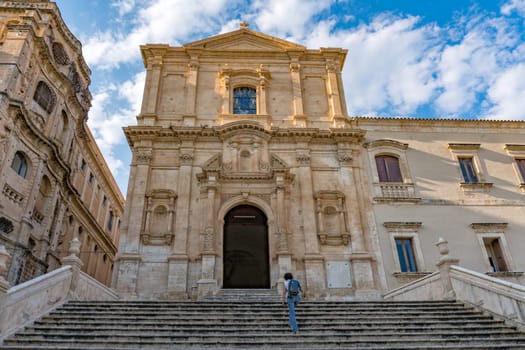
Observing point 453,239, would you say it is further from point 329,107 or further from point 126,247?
point 126,247

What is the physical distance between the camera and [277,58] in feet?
72.0

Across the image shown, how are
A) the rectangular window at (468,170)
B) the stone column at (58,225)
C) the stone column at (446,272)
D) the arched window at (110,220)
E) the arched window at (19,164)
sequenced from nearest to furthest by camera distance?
the stone column at (446,272) → the rectangular window at (468,170) → the arched window at (19,164) → the stone column at (58,225) → the arched window at (110,220)

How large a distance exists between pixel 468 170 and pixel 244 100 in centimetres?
1177

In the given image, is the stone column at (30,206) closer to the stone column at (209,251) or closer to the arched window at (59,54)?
the arched window at (59,54)

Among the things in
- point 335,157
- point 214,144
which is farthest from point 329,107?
point 214,144

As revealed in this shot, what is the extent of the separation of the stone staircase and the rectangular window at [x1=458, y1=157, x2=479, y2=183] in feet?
31.4

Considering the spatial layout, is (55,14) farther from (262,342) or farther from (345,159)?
(262,342)

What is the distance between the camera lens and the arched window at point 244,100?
2045 cm

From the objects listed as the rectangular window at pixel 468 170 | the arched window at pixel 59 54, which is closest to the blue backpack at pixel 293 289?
the rectangular window at pixel 468 170

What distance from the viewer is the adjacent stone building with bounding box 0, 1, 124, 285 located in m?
18.7

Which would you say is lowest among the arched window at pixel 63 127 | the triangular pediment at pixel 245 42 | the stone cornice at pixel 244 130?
the stone cornice at pixel 244 130

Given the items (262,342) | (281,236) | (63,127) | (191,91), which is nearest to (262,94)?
(191,91)

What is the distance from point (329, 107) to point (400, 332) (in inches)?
547

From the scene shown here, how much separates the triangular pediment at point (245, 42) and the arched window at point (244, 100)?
8.98ft
